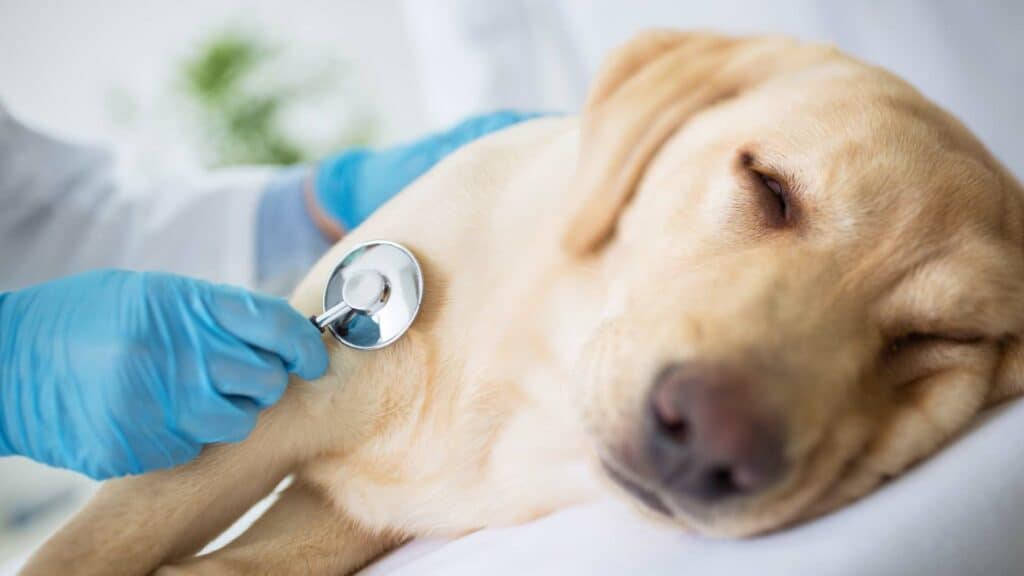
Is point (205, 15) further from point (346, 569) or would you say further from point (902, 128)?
point (902, 128)

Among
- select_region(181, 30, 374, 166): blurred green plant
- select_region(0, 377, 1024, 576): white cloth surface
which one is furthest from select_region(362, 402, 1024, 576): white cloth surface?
select_region(181, 30, 374, 166): blurred green plant

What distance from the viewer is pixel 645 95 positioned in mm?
1521

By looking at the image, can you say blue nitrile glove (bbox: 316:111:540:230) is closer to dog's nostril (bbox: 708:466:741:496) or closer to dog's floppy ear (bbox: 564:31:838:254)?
dog's floppy ear (bbox: 564:31:838:254)

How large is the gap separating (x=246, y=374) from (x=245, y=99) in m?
3.43

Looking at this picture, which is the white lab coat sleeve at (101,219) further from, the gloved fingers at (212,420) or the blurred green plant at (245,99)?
the blurred green plant at (245,99)

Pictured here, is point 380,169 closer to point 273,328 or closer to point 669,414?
point 273,328

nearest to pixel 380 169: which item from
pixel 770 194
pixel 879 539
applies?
pixel 770 194

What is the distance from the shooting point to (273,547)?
1470 mm

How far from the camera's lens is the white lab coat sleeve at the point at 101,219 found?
242cm

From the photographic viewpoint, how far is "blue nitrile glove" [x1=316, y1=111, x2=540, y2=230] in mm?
2436

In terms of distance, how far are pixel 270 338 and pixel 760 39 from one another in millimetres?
1205

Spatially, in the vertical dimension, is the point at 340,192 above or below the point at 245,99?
below

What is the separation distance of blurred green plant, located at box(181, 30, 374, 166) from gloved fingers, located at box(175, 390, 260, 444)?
339 centimetres

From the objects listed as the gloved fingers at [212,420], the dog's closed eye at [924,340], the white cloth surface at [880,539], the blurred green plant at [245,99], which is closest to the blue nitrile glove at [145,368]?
the gloved fingers at [212,420]
